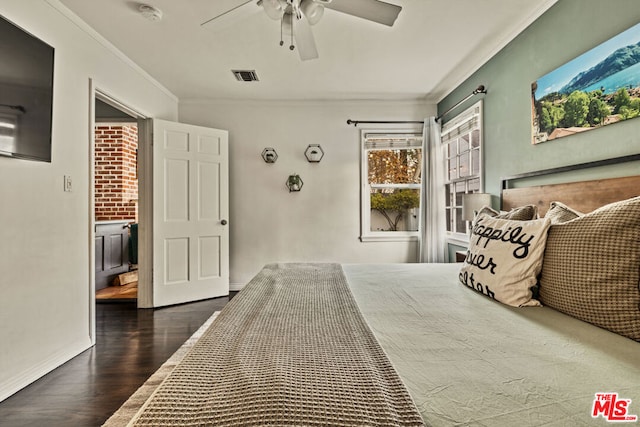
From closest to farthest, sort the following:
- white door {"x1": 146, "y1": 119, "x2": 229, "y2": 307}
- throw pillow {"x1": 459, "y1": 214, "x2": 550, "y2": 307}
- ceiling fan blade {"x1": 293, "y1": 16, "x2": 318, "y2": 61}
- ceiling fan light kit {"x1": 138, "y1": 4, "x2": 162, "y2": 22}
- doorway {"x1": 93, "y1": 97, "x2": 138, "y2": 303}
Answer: throw pillow {"x1": 459, "y1": 214, "x2": 550, "y2": 307}
ceiling fan blade {"x1": 293, "y1": 16, "x2": 318, "y2": 61}
ceiling fan light kit {"x1": 138, "y1": 4, "x2": 162, "y2": 22}
white door {"x1": 146, "y1": 119, "x2": 229, "y2": 307}
doorway {"x1": 93, "y1": 97, "x2": 138, "y2": 303}

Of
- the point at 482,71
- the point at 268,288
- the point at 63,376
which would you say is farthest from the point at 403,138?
the point at 63,376

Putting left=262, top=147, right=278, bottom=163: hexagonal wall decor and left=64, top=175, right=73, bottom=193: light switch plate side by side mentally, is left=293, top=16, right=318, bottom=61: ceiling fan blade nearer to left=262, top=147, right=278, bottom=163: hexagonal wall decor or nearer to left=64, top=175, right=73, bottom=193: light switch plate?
left=64, top=175, right=73, bottom=193: light switch plate

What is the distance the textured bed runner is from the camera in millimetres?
609

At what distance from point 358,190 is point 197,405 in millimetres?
3760

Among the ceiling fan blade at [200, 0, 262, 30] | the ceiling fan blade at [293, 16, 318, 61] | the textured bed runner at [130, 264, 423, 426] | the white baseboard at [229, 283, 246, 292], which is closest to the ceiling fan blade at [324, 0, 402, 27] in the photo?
the ceiling fan blade at [293, 16, 318, 61]

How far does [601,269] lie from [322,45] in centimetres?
255

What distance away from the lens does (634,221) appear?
1057 mm

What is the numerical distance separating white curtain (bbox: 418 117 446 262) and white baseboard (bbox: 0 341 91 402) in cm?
350

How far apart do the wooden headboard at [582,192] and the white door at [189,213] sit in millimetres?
3110

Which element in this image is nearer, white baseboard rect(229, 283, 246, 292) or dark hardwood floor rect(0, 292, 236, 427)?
dark hardwood floor rect(0, 292, 236, 427)

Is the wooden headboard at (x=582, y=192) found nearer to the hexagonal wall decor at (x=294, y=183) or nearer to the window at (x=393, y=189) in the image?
the window at (x=393, y=189)

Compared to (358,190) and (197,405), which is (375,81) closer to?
(358,190)

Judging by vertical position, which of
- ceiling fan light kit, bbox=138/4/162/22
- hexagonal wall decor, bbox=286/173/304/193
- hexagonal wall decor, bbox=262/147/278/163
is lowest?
→ hexagonal wall decor, bbox=286/173/304/193

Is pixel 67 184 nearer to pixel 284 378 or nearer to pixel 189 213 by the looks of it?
pixel 189 213
